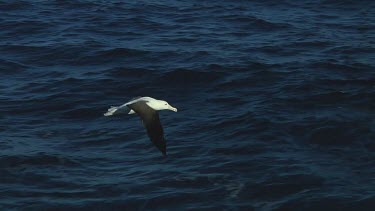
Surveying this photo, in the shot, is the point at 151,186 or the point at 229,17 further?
the point at 229,17

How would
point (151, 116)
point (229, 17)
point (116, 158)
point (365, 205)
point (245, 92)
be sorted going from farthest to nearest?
point (229, 17), point (245, 92), point (116, 158), point (365, 205), point (151, 116)

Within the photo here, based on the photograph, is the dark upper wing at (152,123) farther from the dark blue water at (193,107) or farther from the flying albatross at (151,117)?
the dark blue water at (193,107)

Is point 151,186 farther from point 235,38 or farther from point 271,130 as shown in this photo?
point 235,38

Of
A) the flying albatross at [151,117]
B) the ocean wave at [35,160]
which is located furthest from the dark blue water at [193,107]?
the flying albatross at [151,117]

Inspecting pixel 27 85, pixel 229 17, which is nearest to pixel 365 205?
pixel 27 85

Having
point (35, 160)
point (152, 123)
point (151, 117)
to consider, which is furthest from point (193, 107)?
point (152, 123)

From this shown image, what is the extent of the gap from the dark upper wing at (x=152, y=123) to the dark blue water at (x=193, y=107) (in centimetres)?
343

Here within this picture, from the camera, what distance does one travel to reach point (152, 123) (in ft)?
75.5

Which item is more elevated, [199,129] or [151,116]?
[151,116]

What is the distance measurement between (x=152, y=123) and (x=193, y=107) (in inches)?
368

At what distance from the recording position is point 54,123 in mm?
31172

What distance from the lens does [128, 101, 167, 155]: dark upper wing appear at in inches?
894

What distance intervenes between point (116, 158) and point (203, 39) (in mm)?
13361

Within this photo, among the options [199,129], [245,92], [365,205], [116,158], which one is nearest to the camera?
[365,205]
